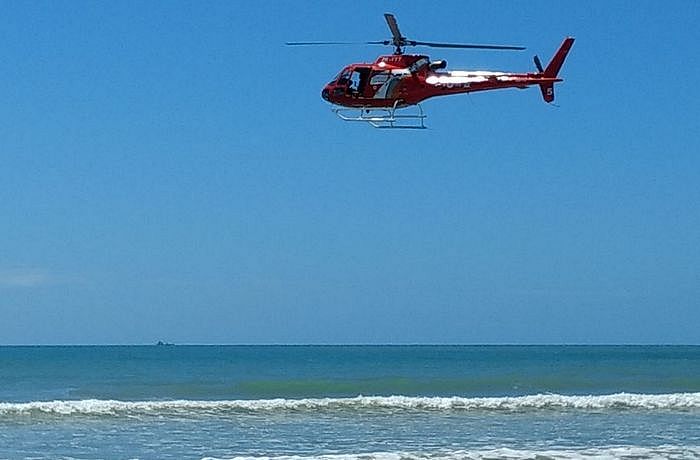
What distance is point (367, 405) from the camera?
2709cm

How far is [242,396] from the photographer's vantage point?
3447 centimetres

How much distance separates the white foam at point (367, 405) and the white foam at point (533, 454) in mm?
8545

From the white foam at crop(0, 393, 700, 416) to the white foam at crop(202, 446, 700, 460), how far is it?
8.55 metres

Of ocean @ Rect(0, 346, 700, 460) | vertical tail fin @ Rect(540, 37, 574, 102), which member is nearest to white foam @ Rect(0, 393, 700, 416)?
ocean @ Rect(0, 346, 700, 460)

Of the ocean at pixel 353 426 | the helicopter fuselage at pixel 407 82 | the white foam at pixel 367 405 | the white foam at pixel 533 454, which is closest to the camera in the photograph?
the white foam at pixel 533 454

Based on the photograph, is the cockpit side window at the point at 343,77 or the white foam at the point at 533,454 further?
the cockpit side window at the point at 343,77

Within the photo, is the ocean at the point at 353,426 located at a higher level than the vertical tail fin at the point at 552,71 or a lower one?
lower

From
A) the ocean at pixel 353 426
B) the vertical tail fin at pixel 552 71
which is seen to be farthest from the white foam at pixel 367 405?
the vertical tail fin at pixel 552 71

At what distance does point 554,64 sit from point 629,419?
777 centimetres

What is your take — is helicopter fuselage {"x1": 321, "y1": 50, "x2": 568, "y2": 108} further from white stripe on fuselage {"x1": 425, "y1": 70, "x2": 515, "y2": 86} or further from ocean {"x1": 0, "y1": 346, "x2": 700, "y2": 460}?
ocean {"x1": 0, "y1": 346, "x2": 700, "y2": 460}

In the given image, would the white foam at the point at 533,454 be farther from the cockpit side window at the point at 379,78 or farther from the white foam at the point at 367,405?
the white foam at the point at 367,405

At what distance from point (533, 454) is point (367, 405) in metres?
→ 10.2

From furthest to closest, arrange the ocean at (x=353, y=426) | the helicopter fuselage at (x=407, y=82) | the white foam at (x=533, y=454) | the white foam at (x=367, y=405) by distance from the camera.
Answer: the white foam at (x=367, y=405)
the helicopter fuselage at (x=407, y=82)
the ocean at (x=353, y=426)
the white foam at (x=533, y=454)

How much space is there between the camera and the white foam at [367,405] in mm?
25984
